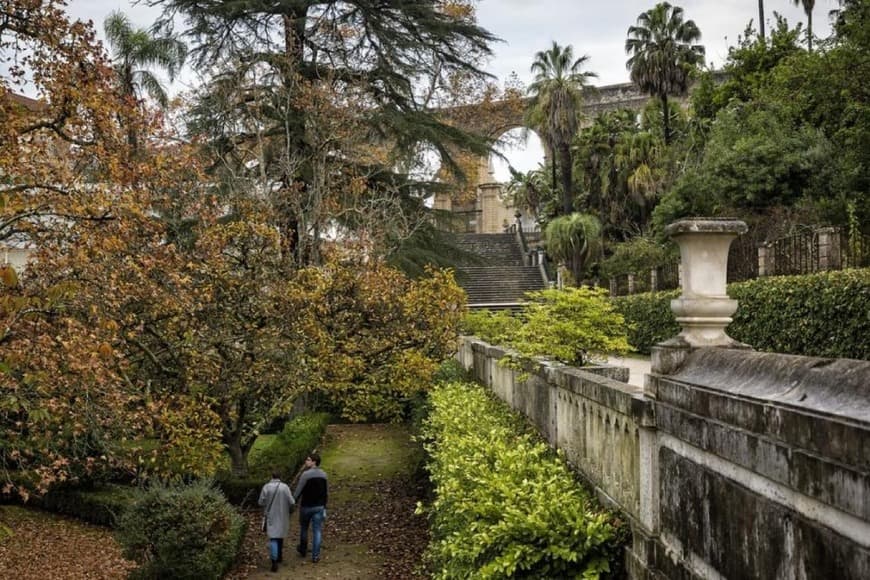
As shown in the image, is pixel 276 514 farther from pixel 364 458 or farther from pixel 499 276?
pixel 499 276

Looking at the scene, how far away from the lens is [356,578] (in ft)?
38.6

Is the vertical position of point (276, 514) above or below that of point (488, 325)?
below

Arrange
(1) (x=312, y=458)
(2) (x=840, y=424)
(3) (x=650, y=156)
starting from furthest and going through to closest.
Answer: (3) (x=650, y=156), (1) (x=312, y=458), (2) (x=840, y=424)

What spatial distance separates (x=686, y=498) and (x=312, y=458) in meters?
8.88

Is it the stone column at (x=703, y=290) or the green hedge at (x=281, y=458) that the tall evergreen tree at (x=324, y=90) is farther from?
the stone column at (x=703, y=290)

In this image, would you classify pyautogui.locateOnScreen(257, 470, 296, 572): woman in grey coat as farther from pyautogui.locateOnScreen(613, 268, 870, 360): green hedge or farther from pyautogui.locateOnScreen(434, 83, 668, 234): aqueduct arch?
pyautogui.locateOnScreen(434, 83, 668, 234): aqueduct arch

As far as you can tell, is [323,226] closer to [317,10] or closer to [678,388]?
[317,10]

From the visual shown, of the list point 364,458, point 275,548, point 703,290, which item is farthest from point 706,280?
point 364,458

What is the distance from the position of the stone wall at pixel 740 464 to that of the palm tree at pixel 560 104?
33825 mm

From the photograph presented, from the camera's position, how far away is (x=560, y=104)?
39.6 metres

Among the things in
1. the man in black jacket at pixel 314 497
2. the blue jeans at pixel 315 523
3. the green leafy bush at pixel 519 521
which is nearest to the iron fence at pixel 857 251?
the green leafy bush at pixel 519 521

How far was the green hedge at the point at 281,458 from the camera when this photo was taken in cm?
1575

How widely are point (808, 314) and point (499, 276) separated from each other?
26.6 metres

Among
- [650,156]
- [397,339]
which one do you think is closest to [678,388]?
[397,339]
